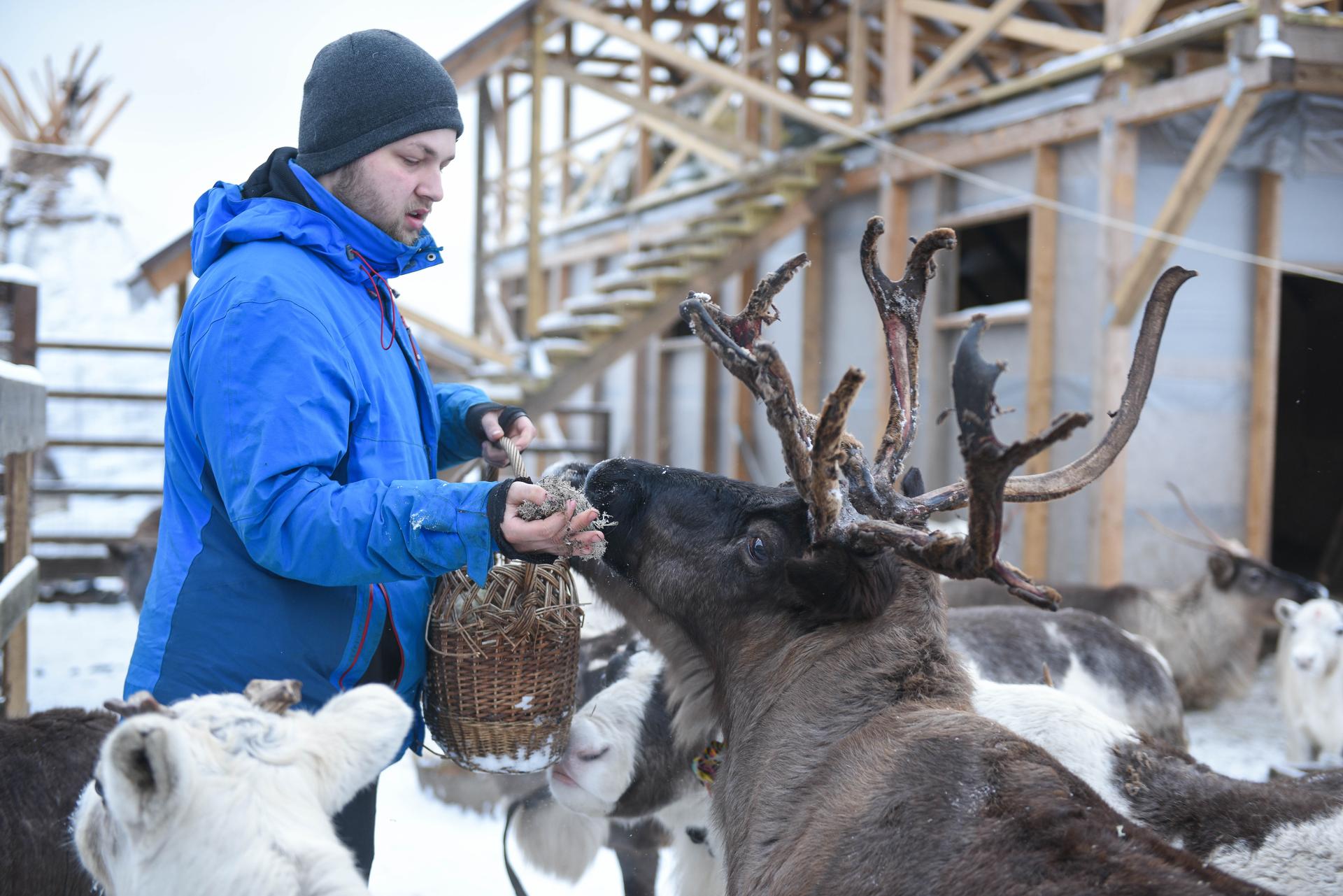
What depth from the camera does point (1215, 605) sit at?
7660 mm

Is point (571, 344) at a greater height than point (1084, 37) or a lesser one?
lesser

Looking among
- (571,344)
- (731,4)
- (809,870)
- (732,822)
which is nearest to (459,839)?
(732,822)

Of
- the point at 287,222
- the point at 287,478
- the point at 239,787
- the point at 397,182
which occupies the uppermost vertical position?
the point at 397,182

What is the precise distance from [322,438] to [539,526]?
16.5 inches

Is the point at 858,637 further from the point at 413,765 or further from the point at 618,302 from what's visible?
the point at 618,302

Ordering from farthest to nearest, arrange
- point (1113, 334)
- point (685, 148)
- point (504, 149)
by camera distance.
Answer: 1. point (504, 149)
2. point (685, 148)
3. point (1113, 334)

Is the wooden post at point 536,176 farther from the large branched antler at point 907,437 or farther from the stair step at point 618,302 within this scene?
the large branched antler at point 907,437

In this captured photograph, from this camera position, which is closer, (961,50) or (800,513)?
(800,513)

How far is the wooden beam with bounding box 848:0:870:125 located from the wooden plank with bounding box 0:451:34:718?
25.4ft

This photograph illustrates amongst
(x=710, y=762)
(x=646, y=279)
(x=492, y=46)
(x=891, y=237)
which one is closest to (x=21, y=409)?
(x=710, y=762)

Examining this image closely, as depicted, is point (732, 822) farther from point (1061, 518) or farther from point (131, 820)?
point (1061, 518)

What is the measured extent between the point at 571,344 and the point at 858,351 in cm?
273

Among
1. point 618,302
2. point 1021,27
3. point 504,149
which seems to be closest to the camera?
point 1021,27

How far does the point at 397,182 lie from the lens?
233 centimetres
